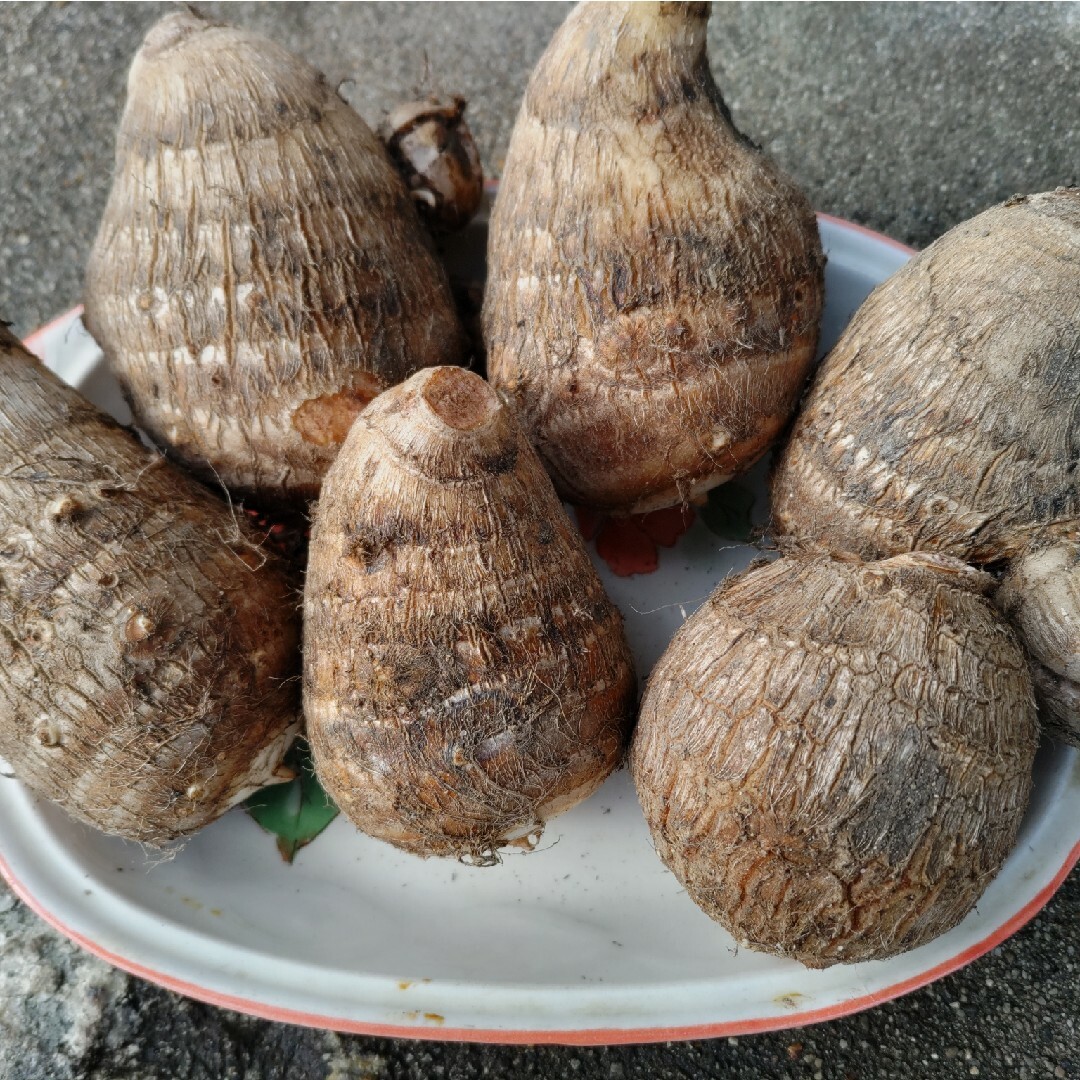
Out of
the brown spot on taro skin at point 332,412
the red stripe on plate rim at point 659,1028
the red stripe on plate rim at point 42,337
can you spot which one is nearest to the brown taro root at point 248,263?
→ the brown spot on taro skin at point 332,412

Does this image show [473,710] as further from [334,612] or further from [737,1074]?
[737,1074]

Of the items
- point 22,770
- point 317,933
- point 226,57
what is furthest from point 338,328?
point 317,933

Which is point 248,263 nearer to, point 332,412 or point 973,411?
point 332,412

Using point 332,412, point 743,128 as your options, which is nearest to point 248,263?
point 332,412

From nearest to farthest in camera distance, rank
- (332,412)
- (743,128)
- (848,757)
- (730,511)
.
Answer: (848,757)
(332,412)
(730,511)
(743,128)

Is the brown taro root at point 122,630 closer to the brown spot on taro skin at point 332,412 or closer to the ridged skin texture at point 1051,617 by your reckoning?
the brown spot on taro skin at point 332,412

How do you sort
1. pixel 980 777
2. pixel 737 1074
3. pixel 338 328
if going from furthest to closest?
pixel 737 1074
pixel 338 328
pixel 980 777

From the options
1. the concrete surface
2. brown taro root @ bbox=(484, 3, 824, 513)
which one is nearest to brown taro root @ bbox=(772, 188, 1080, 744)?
brown taro root @ bbox=(484, 3, 824, 513)
